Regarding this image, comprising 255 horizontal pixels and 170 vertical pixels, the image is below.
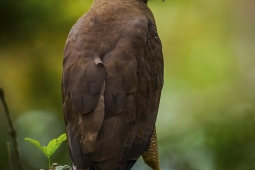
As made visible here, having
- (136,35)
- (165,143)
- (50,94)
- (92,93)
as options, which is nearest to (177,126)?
(165,143)

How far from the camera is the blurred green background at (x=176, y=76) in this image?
6648mm

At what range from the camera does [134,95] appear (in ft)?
16.2

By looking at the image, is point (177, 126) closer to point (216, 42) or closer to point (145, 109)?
point (216, 42)

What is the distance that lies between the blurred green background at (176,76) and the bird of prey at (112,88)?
4.47 ft

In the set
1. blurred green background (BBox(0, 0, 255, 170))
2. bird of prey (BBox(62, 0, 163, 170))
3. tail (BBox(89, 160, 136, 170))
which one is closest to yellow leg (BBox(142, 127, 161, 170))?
bird of prey (BBox(62, 0, 163, 170))

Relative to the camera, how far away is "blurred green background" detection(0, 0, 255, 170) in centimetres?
665

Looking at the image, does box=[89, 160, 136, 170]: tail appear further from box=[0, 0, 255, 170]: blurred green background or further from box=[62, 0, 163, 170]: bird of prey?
box=[0, 0, 255, 170]: blurred green background

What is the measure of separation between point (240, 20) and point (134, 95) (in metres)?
3.87

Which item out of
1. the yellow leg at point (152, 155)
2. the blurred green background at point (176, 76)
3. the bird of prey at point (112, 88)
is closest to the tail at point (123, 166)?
the bird of prey at point (112, 88)

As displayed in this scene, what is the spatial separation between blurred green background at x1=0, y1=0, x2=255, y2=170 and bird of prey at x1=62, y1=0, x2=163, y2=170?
4.47ft

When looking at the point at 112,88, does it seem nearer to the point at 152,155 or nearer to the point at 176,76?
the point at 152,155

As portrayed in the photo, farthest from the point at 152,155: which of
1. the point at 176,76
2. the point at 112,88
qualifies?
the point at 176,76

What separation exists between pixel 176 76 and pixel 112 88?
2819 millimetres

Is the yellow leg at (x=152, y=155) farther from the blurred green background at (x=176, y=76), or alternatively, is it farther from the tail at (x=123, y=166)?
the blurred green background at (x=176, y=76)
